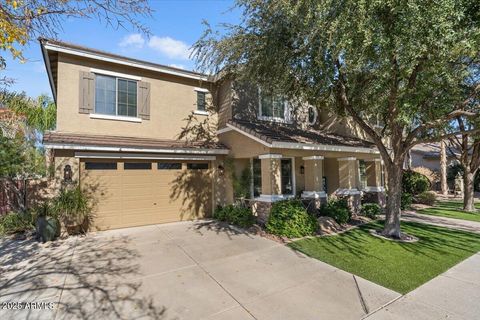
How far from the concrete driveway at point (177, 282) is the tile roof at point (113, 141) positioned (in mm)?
3264

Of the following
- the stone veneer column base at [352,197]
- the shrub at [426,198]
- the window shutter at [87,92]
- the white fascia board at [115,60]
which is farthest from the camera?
the shrub at [426,198]

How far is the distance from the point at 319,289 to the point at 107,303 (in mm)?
3969

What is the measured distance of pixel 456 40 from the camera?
6141 mm

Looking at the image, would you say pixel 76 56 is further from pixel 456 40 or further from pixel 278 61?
pixel 456 40

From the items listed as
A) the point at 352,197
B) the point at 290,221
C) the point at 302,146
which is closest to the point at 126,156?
the point at 290,221

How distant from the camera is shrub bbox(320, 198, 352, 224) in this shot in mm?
10430

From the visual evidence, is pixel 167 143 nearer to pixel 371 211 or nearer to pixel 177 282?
pixel 177 282

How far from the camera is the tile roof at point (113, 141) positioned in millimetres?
8837

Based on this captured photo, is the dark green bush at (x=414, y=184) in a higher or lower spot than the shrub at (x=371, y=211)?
higher

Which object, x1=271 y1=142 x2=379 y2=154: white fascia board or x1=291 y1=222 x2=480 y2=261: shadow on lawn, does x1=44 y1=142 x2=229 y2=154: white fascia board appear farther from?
x1=291 y1=222 x2=480 y2=261: shadow on lawn

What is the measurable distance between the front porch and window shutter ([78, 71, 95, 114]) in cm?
641

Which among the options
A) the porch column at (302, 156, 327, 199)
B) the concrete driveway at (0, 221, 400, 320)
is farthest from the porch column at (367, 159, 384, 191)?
the concrete driveway at (0, 221, 400, 320)

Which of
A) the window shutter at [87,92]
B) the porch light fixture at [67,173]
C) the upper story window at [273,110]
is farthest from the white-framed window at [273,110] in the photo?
the porch light fixture at [67,173]

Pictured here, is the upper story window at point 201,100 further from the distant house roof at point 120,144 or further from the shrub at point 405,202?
the shrub at point 405,202
